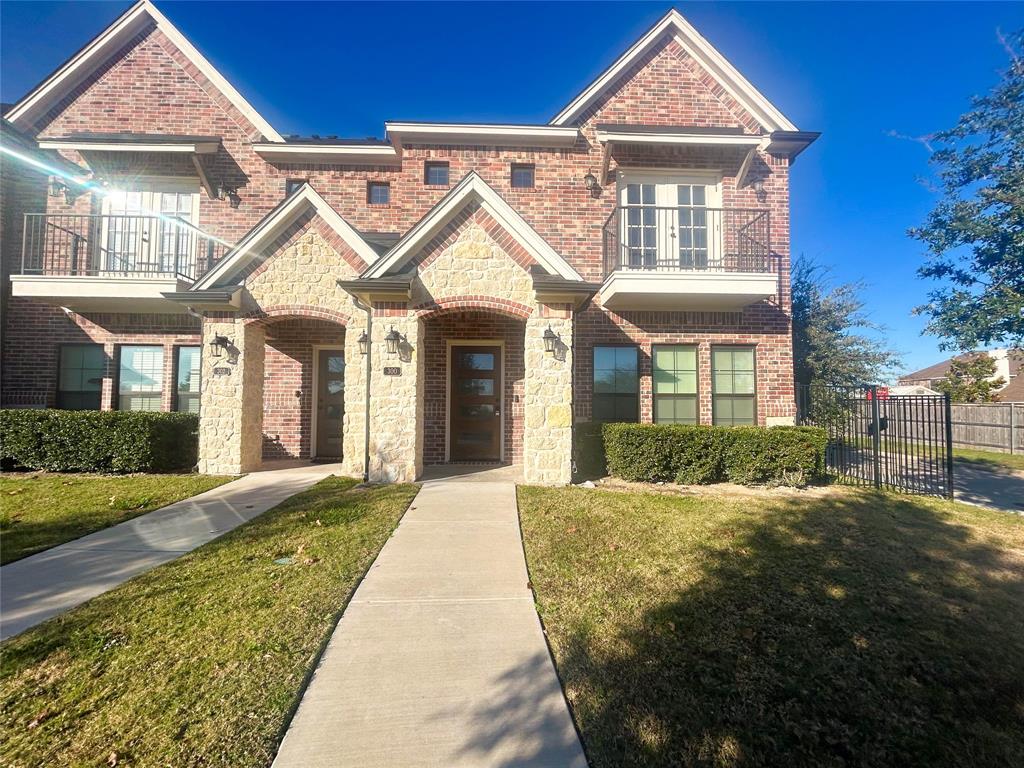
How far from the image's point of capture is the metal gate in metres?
7.07

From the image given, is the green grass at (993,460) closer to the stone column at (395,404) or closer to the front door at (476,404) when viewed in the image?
the front door at (476,404)

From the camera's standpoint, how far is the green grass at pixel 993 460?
10961 millimetres

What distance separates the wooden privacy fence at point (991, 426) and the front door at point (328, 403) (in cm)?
2167

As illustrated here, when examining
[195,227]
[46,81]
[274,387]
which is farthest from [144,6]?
[274,387]

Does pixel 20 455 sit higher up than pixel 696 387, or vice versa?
pixel 696 387

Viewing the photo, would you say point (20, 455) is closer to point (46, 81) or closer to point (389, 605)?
point (46, 81)

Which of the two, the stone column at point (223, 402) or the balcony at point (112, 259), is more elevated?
the balcony at point (112, 259)

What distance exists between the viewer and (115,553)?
4.25 m

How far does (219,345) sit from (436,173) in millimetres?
6286

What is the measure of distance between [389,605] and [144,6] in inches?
602

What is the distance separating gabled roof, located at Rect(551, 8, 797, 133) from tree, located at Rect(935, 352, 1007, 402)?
19638 mm

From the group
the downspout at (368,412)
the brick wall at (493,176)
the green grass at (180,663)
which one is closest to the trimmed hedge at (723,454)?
the brick wall at (493,176)

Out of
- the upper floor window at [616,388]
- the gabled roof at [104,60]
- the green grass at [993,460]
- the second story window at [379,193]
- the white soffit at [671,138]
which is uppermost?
the gabled roof at [104,60]

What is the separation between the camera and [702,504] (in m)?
6.15
